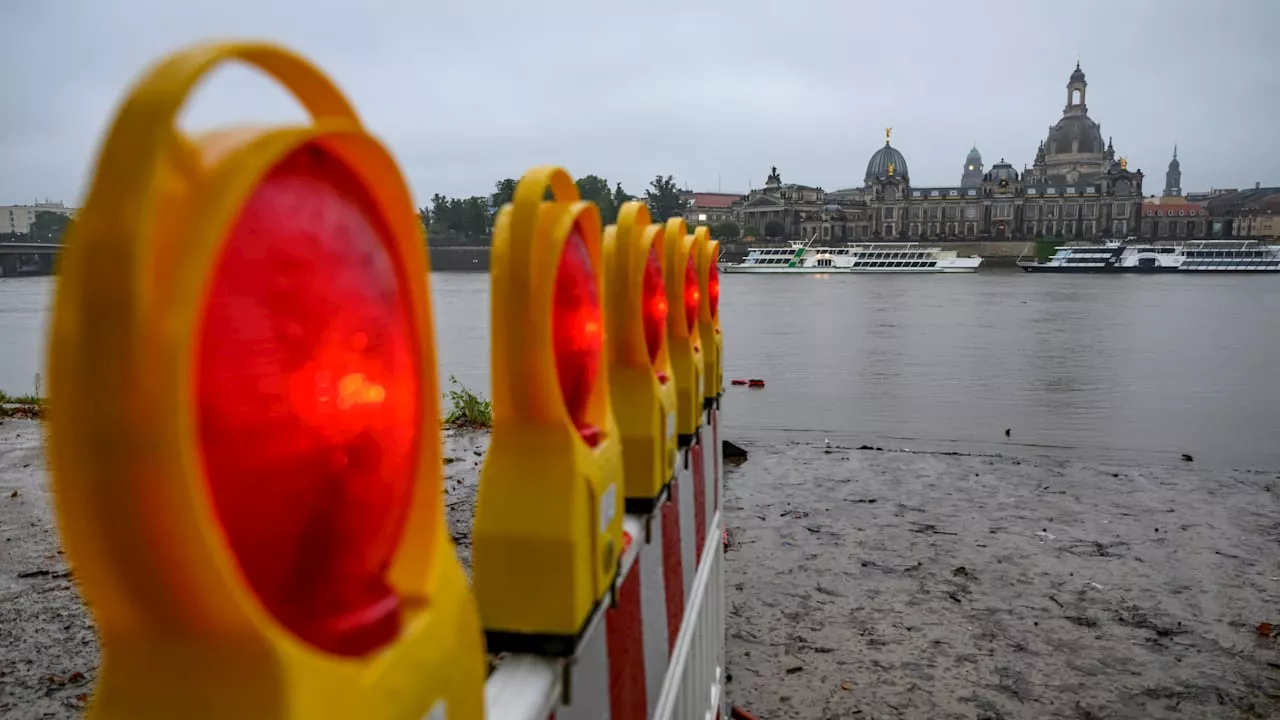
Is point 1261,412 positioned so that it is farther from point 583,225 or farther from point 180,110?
point 180,110

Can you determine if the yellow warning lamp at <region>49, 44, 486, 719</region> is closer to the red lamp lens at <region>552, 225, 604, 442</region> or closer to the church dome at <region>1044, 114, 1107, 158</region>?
the red lamp lens at <region>552, 225, 604, 442</region>

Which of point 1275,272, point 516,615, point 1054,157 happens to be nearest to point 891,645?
point 516,615

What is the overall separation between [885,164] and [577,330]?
380 feet

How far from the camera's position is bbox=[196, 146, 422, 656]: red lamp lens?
0.62m

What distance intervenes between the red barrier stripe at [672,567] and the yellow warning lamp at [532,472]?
685 mm

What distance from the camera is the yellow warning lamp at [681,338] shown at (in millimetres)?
2348

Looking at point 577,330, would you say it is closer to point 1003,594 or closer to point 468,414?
point 1003,594

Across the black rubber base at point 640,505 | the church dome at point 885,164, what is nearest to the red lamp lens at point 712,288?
the black rubber base at point 640,505

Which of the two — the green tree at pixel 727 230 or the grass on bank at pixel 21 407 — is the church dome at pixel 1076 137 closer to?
the green tree at pixel 727 230

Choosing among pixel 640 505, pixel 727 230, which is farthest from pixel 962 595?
pixel 727 230

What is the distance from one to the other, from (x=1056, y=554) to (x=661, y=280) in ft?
11.9

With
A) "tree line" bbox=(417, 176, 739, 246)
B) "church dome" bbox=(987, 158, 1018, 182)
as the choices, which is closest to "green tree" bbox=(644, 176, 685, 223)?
"tree line" bbox=(417, 176, 739, 246)

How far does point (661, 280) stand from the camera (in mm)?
2141

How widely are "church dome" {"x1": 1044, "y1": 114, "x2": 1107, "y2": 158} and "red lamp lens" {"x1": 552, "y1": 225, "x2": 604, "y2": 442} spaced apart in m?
120
